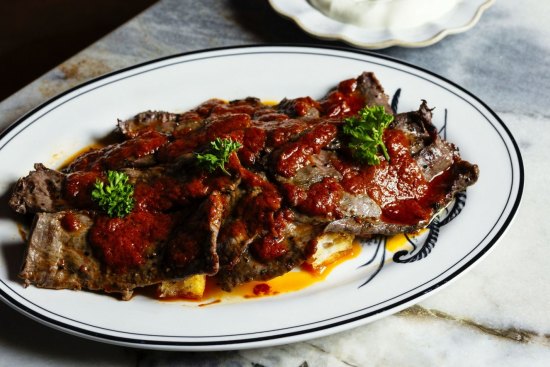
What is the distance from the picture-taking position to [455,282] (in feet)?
15.5

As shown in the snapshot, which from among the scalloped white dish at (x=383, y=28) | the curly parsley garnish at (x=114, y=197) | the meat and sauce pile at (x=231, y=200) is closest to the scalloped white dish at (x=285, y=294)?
the meat and sauce pile at (x=231, y=200)

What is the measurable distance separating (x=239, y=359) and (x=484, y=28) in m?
4.59

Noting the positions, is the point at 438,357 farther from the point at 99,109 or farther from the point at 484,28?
the point at 484,28

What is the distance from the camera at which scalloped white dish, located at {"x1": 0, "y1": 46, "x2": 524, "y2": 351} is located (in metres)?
4.18

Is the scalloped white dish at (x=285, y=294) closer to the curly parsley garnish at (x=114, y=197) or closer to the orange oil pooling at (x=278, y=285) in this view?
the orange oil pooling at (x=278, y=285)

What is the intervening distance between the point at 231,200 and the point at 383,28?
2.93 metres

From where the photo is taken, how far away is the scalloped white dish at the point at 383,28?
6.45m

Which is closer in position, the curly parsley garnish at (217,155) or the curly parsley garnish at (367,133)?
the curly parsley garnish at (217,155)

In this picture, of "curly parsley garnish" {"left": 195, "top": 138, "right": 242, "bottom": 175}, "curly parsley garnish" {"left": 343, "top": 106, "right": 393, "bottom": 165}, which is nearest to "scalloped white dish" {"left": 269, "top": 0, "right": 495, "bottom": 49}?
"curly parsley garnish" {"left": 343, "top": 106, "right": 393, "bottom": 165}

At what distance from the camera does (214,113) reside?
5.51 m

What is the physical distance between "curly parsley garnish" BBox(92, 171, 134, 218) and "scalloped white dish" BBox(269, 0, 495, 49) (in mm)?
2806

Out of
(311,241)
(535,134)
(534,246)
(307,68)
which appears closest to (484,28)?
(535,134)

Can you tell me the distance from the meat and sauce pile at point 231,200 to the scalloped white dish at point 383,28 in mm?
1646

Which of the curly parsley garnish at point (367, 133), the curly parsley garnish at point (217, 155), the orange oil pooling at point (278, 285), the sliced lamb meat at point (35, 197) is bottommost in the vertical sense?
the orange oil pooling at point (278, 285)
